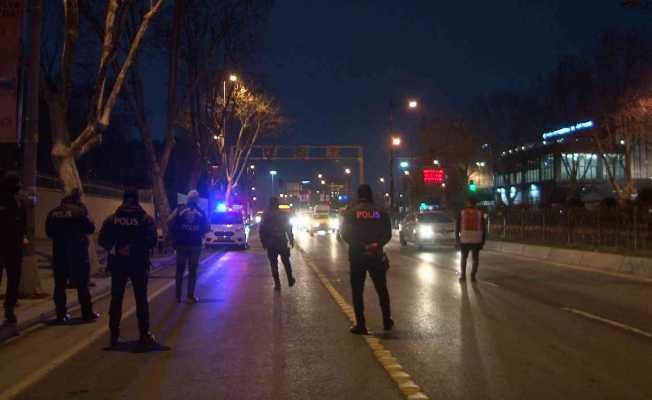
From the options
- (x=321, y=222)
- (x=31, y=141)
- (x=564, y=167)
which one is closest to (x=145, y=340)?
(x=31, y=141)

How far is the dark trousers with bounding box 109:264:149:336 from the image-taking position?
944 centimetres

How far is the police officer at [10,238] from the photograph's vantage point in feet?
33.6

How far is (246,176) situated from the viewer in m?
87.6

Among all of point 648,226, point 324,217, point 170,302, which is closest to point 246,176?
point 324,217

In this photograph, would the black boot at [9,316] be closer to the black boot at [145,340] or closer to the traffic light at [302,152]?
the black boot at [145,340]

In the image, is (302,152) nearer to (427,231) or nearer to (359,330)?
(427,231)

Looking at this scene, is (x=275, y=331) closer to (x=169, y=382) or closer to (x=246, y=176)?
(x=169, y=382)

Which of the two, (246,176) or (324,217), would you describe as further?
(246,176)

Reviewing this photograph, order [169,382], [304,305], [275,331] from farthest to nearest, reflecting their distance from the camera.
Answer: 1. [304,305]
2. [275,331]
3. [169,382]

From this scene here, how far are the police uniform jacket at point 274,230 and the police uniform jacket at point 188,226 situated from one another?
213 centimetres

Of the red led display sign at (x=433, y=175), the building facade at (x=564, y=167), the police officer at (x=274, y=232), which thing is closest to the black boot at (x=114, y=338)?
the police officer at (x=274, y=232)

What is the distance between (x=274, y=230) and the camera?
16.1m

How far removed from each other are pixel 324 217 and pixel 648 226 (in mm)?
38275

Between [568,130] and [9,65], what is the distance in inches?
1601
